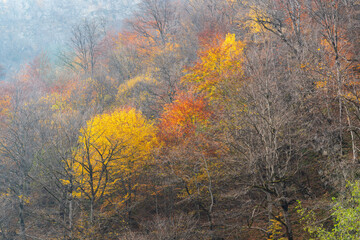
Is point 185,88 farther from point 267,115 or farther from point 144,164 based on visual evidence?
point 267,115

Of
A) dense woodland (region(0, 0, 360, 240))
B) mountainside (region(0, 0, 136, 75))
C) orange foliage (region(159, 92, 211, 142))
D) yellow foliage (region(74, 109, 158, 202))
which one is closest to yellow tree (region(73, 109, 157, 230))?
yellow foliage (region(74, 109, 158, 202))

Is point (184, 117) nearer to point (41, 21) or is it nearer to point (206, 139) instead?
point (206, 139)

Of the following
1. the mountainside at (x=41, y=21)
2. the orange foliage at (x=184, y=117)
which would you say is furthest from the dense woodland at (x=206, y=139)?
the mountainside at (x=41, y=21)

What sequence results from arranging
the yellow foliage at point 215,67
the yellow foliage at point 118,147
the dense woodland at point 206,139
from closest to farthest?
the dense woodland at point 206,139 < the yellow foliage at point 118,147 < the yellow foliage at point 215,67

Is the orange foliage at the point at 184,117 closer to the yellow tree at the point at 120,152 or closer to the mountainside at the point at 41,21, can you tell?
the yellow tree at the point at 120,152

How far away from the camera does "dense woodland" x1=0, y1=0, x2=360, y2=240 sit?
40.5 ft

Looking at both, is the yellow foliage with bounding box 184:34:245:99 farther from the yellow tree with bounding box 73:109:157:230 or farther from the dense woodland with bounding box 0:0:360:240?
the yellow tree with bounding box 73:109:157:230

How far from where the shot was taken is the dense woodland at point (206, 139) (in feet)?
40.5

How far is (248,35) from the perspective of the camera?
30750 millimetres

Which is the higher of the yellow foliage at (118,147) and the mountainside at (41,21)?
the mountainside at (41,21)

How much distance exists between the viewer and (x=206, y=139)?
17.3m

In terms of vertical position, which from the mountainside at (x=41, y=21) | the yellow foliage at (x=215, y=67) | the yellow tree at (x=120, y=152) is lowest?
the yellow tree at (x=120, y=152)

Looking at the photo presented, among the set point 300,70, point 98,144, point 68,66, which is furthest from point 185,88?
point 68,66

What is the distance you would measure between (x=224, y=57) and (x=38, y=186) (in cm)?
2071
